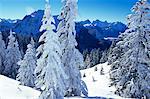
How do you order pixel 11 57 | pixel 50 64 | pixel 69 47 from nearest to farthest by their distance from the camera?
A: pixel 50 64 → pixel 69 47 → pixel 11 57

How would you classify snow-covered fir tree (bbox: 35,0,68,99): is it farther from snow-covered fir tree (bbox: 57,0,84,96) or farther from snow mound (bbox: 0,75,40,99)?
snow-covered fir tree (bbox: 57,0,84,96)

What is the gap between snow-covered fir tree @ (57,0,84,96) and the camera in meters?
36.3

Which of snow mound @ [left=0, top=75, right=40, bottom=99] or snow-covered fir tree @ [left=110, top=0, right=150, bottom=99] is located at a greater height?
snow-covered fir tree @ [left=110, top=0, right=150, bottom=99]

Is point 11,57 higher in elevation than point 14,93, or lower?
higher

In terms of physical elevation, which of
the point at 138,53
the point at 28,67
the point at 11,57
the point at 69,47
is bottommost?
the point at 138,53

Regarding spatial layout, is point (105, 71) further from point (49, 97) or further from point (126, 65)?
point (49, 97)

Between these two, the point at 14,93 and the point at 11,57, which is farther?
the point at 11,57

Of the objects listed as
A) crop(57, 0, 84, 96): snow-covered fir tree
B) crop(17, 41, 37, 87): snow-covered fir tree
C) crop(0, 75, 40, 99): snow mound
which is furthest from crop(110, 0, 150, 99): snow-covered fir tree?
crop(17, 41, 37, 87): snow-covered fir tree

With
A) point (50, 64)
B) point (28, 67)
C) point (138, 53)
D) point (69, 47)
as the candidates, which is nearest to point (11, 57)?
point (28, 67)

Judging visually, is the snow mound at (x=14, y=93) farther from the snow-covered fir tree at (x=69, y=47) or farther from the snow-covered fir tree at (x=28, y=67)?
the snow-covered fir tree at (x=28, y=67)

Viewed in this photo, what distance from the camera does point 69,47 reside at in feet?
120

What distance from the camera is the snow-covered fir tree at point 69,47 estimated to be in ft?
119

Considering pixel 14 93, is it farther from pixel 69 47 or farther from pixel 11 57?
pixel 11 57

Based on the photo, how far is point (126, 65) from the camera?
1348 inches
